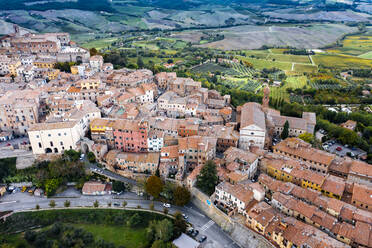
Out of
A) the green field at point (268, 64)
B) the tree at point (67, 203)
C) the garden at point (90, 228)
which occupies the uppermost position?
the green field at point (268, 64)

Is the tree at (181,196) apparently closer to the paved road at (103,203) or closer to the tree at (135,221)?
the paved road at (103,203)

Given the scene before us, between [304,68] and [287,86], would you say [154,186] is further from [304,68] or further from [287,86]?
[304,68]

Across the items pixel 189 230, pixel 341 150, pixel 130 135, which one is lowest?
pixel 189 230

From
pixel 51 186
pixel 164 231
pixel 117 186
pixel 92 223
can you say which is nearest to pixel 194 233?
pixel 164 231

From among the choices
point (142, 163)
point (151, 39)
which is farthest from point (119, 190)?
point (151, 39)

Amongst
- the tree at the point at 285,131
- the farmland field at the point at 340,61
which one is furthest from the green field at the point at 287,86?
the tree at the point at 285,131

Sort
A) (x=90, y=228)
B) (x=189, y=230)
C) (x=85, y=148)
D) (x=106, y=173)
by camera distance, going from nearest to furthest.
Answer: (x=189, y=230) → (x=90, y=228) → (x=106, y=173) → (x=85, y=148)

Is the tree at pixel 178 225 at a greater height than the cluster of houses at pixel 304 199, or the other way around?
the cluster of houses at pixel 304 199
